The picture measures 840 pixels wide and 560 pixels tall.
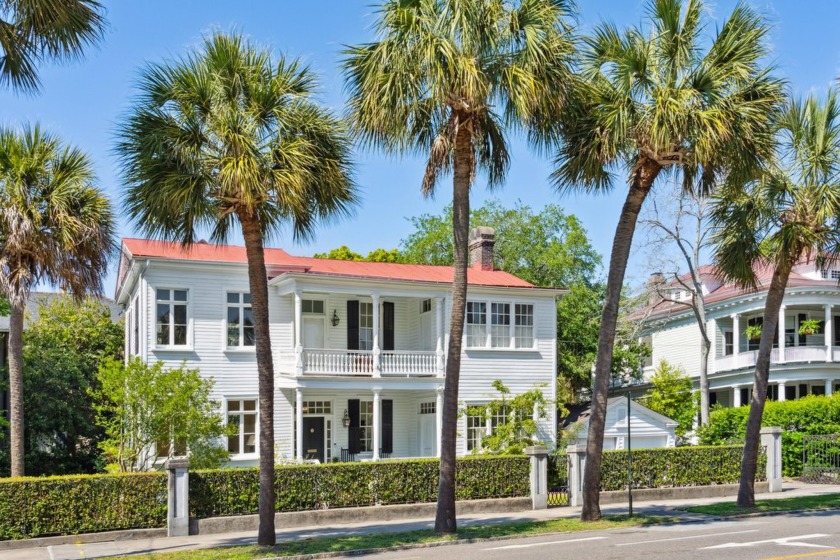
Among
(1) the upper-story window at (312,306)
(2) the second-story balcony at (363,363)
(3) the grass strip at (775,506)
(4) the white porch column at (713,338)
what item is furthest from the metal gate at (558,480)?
(4) the white porch column at (713,338)

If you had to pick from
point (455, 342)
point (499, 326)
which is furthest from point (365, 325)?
point (455, 342)

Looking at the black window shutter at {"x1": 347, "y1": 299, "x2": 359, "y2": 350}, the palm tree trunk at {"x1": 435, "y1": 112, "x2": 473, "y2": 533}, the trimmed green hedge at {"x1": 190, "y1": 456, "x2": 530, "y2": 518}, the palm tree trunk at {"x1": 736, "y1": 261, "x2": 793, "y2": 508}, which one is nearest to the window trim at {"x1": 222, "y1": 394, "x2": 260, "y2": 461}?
the black window shutter at {"x1": 347, "y1": 299, "x2": 359, "y2": 350}

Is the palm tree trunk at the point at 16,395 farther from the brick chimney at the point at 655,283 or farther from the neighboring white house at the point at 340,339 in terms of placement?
the brick chimney at the point at 655,283

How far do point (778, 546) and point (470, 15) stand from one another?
416 inches

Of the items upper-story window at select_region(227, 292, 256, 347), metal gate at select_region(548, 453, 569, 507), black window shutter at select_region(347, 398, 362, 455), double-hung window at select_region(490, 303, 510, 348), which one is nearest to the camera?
metal gate at select_region(548, 453, 569, 507)

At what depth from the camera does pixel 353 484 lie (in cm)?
2131

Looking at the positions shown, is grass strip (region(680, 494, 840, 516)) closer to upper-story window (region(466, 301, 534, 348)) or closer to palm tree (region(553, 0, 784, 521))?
palm tree (region(553, 0, 784, 521))

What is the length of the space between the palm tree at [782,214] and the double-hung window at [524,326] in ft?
36.1

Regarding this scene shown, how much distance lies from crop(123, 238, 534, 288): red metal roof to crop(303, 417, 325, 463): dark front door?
5184 mm

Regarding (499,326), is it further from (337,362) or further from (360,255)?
(360,255)

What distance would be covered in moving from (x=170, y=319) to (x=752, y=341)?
2719 centimetres

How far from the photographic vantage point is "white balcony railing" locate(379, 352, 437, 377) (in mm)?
29984

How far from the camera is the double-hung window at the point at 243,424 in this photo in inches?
1108

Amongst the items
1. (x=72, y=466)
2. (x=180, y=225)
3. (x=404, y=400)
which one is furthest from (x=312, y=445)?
(x=180, y=225)
